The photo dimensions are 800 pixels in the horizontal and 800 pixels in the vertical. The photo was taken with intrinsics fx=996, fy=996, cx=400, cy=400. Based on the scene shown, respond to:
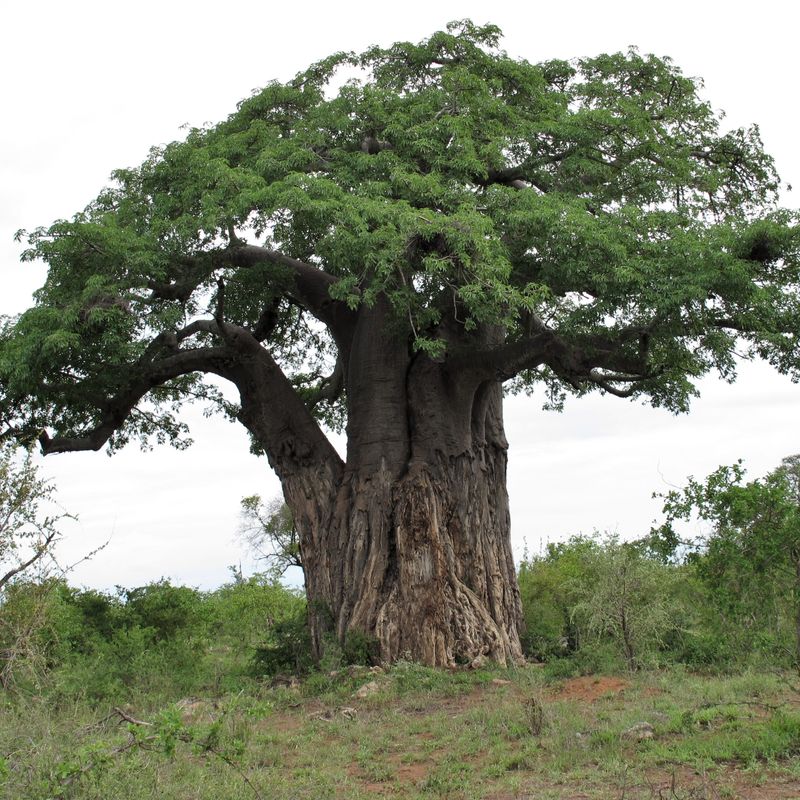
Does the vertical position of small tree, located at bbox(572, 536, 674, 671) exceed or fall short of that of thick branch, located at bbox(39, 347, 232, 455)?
it falls short

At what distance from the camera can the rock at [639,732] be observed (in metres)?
6.83

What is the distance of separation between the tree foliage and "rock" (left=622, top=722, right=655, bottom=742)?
3.73 meters

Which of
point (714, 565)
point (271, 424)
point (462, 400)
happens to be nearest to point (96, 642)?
point (271, 424)

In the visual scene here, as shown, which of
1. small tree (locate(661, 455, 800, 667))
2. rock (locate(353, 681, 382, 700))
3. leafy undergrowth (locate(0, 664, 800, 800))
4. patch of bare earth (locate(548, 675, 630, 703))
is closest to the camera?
leafy undergrowth (locate(0, 664, 800, 800))

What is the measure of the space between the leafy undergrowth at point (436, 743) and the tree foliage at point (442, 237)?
327 cm

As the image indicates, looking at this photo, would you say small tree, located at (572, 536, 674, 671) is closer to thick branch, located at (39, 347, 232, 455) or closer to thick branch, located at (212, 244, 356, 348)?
thick branch, located at (212, 244, 356, 348)

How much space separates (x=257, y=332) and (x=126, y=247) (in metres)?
2.95

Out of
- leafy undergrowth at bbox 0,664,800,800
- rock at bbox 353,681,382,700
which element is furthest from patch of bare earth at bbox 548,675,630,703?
rock at bbox 353,681,382,700

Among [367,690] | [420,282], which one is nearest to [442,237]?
[420,282]

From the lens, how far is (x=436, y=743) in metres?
7.38

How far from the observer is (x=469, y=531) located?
37.6 ft

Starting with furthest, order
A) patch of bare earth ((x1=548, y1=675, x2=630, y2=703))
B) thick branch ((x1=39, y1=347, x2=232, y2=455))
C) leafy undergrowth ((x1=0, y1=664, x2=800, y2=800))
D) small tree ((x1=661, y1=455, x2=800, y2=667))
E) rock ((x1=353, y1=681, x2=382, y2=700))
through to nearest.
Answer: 1. thick branch ((x1=39, y1=347, x2=232, y2=455))
2. rock ((x1=353, y1=681, x2=382, y2=700))
3. patch of bare earth ((x1=548, y1=675, x2=630, y2=703))
4. small tree ((x1=661, y1=455, x2=800, y2=667))
5. leafy undergrowth ((x1=0, y1=664, x2=800, y2=800))

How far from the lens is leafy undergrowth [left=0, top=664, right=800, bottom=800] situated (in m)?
5.06

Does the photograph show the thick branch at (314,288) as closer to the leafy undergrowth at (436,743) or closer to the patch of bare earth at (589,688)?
the leafy undergrowth at (436,743)
